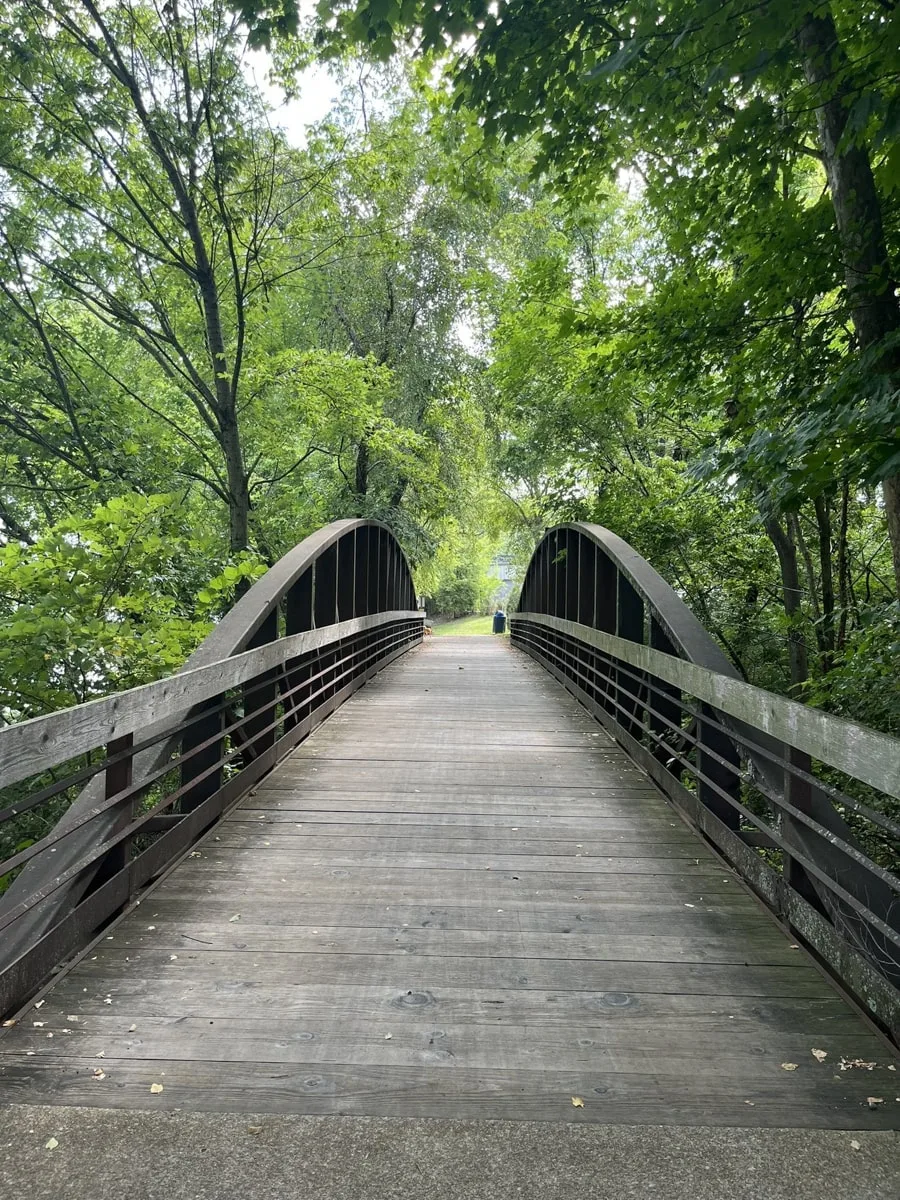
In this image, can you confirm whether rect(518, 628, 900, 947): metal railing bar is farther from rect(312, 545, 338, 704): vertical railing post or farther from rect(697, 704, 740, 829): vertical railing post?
rect(312, 545, 338, 704): vertical railing post

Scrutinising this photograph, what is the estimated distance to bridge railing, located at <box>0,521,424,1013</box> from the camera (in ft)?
7.48

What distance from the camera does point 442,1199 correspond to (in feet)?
5.13

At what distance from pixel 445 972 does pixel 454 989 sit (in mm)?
103

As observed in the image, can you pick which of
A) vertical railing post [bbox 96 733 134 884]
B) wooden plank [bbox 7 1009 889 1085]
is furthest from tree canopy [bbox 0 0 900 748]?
wooden plank [bbox 7 1009 889 1085]

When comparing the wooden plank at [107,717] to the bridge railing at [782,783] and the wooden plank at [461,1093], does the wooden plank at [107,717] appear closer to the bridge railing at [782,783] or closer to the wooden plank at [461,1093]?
the wooden plank at [461,1093]

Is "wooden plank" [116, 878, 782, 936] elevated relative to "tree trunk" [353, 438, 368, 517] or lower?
lower

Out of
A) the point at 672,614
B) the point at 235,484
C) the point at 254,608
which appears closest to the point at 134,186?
the point at 235,484

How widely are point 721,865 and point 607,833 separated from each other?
0.60 meters

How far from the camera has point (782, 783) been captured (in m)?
Answer: 2.97

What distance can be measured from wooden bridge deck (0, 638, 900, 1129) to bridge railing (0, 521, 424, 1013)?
14cm

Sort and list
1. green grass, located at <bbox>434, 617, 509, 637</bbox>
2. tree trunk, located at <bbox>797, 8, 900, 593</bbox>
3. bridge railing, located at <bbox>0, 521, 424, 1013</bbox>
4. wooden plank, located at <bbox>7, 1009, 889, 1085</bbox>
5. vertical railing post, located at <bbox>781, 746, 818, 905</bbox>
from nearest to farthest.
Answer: wooden plank, located at <bbox>7, 1009, 889, 1085</bbox>
bridge railing, located at <bbox>0, 521, 424, 1013</bbox>
vertical railing post, located at <bbox>781, 746, 818, 905</bbox>
tree trunk, located at <bbox>797, 8, 900, 593</bbox>
green grass, located at <bbox>434, 617, 509, 637</bbox>

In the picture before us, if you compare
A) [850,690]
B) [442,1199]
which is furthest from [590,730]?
[442,1199]

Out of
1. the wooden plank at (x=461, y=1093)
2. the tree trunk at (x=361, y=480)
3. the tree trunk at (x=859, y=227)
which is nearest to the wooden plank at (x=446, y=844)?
the wooden plank at (x=461, y=1093)

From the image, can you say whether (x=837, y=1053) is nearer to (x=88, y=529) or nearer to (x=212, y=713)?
(x=212, y=713)
